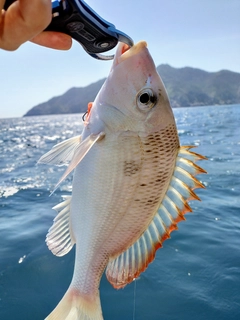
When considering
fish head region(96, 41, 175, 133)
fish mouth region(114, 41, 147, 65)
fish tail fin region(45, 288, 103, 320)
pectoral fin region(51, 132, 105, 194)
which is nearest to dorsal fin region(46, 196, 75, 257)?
fish tail fin region(45, 288, 103, 320)

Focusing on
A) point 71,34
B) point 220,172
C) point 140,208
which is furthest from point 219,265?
point 220,172

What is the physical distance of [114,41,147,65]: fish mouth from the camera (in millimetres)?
2223

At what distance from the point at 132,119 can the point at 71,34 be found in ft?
2.33

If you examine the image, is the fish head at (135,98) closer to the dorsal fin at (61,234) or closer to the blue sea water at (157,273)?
the dorsal fin at (61,234)

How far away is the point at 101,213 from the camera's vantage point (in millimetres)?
2340

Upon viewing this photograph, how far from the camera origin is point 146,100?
2.26m

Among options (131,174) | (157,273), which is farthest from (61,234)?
(157,273)

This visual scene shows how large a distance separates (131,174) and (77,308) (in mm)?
1071

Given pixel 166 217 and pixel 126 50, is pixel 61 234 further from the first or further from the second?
pixel 126 50

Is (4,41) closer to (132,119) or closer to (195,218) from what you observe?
(132,119)

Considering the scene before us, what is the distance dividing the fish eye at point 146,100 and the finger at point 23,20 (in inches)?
38.9

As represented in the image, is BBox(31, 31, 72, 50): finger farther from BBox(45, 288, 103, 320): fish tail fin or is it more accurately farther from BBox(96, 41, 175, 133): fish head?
BBox(45, 288, 103, 320): fish tail fin

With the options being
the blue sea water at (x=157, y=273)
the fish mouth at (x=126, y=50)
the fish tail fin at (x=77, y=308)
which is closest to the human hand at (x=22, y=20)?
the fish mouth at (x=126, y=50)

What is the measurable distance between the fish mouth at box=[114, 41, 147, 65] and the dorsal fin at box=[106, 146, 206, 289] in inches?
30.9
